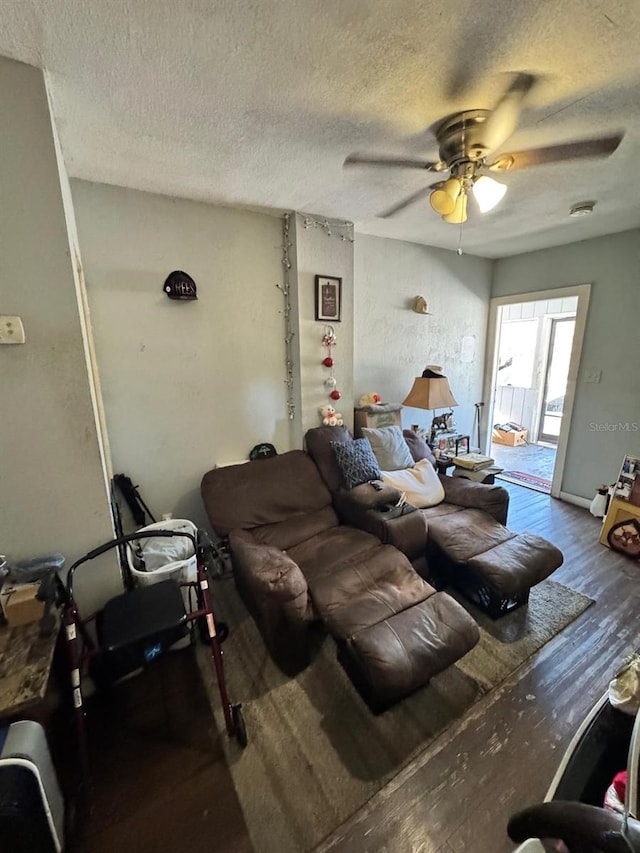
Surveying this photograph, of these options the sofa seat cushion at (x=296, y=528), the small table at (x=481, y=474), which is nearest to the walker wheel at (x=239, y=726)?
the sofa seat cushion at (x=296, y=528)

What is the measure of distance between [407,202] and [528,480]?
334 centimetres

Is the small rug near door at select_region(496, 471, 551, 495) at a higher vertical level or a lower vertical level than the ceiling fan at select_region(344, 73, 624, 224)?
lower

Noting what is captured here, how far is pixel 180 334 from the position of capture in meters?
2.33

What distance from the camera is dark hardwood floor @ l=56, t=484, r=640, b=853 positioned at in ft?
3.65

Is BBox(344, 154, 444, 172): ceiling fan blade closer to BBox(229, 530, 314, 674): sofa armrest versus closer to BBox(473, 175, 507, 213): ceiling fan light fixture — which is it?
BBox(473, 175, 507, 213): ceiling fan light fixture

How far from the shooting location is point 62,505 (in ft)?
4.65

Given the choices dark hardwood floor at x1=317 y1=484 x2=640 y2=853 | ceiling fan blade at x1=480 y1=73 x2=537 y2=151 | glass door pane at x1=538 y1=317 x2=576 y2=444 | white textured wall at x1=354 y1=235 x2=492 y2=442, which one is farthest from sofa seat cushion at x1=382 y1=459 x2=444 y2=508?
glass door pane at x1=538 y1=317 x2=576 y2=444

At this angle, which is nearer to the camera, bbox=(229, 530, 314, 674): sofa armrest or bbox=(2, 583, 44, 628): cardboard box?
bbox=(2, 583, 44, 628): cardboard box

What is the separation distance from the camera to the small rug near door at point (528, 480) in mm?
3799

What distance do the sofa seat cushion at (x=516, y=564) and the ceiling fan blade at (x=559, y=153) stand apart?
6.31ft

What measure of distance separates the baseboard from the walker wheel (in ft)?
11.5

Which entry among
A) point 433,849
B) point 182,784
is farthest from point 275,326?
point 433,849

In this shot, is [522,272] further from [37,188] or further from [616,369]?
[37,188]

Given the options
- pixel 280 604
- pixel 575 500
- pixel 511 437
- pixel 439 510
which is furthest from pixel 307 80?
pixel 511 437
